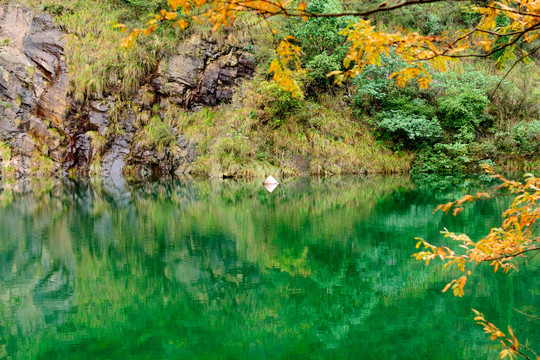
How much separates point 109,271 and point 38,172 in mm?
21398

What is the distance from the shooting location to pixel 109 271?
6172 mm

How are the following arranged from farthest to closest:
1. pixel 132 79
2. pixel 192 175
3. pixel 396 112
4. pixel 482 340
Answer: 1. pixel 132 79
2. pixel 192 175
3. pixel 396 112
4. pixel 482 340

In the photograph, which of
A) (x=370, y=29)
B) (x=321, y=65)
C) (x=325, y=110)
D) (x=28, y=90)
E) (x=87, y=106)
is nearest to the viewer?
(x=370, y=29)

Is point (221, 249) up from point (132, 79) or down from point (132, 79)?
down

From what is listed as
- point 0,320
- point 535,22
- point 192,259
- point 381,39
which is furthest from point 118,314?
point 535,22

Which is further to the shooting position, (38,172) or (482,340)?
(38,172)

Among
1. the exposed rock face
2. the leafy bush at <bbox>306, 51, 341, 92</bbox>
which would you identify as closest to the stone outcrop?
the leafy bush at <bbox>306, 51, 341, 92</bbox>

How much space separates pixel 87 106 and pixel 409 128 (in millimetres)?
18289

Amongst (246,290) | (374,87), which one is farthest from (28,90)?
(246,290)

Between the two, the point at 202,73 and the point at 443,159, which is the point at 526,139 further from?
the point at 202,73

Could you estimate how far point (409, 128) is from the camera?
22.0 meters

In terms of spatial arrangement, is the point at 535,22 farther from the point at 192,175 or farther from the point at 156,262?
the point at 192,175

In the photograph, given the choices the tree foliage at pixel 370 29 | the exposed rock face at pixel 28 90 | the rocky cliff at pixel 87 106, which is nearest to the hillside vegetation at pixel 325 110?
the rocky cliff at pixel 87 106

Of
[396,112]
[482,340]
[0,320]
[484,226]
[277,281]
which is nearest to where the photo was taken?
[482,340]
